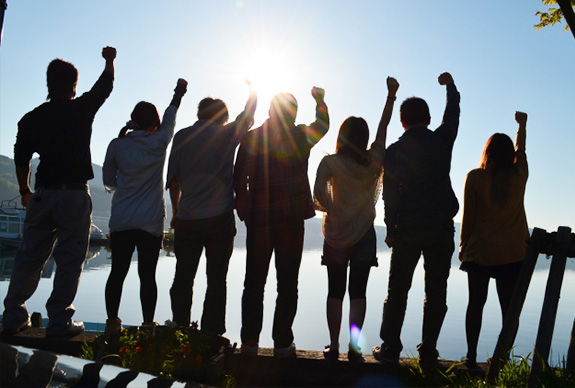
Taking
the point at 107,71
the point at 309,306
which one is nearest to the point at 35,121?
the point at 107,71

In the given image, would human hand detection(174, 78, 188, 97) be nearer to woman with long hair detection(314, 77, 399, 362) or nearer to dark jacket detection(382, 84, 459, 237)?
woman with long hair detection(314, 77, 399, 362)

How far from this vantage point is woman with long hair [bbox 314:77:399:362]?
4.35 metres

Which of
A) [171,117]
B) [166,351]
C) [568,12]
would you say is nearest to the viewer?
[166,351]

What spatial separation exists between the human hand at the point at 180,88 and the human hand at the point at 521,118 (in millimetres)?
3135

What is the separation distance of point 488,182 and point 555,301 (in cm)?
130

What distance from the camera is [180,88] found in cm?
502

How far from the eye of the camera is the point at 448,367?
425cm

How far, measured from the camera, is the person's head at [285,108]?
14.8ft

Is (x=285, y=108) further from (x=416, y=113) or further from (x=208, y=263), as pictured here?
(x=208, y=263)

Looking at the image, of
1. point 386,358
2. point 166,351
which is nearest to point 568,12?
point 386,358

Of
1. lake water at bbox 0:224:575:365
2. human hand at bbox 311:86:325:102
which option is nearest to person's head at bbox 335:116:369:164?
human hand at bbox 311:86:325:102

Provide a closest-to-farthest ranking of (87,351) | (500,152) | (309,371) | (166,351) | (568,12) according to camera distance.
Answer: (166,351) → (87,351) → (309,371) → (500,152) → (568,12)

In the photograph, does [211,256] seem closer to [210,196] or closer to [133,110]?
[210,196]

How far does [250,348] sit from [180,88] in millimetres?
2481
